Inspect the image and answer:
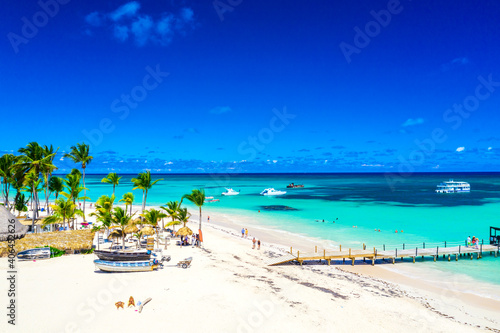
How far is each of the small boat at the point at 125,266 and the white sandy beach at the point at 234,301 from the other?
1.40 feet

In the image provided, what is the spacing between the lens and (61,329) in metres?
13.7

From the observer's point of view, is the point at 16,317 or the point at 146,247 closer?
the point at 16,317

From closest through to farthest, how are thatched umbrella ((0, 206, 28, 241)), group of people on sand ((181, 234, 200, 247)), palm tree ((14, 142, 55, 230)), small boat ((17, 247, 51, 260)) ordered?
thatched umbrella ((0, 206, 28, 241)) < small boat ((17, 247, 51, 260)) < group of people on sand ((181, 234, 200, 247)) < palm tree ((14, 142, 55, 230))

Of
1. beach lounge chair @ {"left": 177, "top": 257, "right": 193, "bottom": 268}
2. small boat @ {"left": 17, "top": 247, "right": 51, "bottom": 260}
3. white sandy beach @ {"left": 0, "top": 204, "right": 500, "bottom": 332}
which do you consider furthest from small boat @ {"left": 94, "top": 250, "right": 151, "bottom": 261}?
small boat @ {"left": 17, "top": 247, "right": 51, "bottom": 260}

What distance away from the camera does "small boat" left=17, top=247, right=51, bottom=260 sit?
74.8ft

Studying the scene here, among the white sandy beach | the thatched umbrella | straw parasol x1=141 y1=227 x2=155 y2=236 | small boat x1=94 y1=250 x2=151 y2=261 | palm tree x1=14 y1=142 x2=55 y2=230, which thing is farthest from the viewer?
palm tree x1=14 y1=142 x2=55 y2=230

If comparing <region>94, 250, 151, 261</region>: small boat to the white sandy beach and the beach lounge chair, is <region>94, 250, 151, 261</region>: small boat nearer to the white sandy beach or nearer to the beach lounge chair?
the white sandy beach

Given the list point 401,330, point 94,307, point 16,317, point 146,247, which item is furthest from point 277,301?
point 146,247

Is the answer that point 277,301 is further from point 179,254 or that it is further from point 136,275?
point 179,254

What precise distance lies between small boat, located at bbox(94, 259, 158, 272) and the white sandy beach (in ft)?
1.40

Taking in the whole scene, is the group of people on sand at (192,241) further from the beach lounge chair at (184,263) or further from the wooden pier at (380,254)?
the wooden pier at (380,254)

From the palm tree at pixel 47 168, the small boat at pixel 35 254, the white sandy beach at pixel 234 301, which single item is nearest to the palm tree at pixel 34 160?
the palm tree at pixel 47 168

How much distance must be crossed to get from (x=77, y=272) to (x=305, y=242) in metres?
23.3

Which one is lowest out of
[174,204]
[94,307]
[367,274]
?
[367,274]
